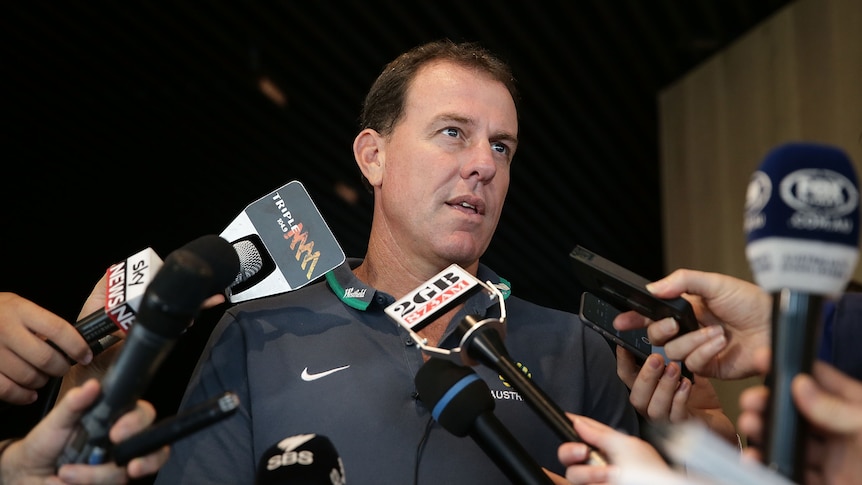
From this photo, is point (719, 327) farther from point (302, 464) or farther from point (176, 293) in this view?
point (176, 293)

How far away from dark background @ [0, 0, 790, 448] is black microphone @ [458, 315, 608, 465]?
12.5 feet

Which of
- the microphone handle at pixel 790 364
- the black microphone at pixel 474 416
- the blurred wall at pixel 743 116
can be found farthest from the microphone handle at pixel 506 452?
the blurred wall at pixel 743 116

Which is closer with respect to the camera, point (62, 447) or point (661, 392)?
point (62, 447)

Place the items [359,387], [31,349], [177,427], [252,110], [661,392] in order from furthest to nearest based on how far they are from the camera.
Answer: [252,110] < [359,387] < [661,392] < [31,349] < [177,427]

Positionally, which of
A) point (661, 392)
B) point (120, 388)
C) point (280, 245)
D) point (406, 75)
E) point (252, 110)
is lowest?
point (661, 392)

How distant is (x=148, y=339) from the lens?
1.14m

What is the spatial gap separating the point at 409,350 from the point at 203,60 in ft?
13.9

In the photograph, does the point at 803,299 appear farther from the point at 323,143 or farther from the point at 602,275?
the point at 323,143

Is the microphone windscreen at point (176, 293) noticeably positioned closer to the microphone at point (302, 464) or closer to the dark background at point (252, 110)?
the microphone at point (302, 464)

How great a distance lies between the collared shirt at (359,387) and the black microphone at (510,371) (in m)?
0.36

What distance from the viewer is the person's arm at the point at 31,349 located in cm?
150

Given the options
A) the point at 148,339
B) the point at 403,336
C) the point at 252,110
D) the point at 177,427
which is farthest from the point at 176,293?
the point at 252,110

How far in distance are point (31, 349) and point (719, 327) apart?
1.21 m

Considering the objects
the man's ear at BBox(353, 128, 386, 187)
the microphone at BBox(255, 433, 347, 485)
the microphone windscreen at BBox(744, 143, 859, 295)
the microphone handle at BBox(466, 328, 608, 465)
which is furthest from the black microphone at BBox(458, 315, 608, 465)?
the man's ear at BBox(353, 128, 386, 187)
